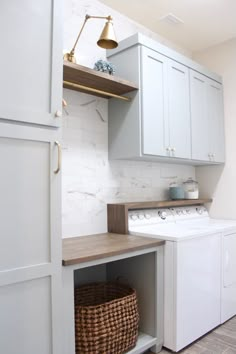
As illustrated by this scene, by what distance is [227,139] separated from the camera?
3.38m

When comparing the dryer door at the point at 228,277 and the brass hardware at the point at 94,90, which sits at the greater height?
the brass hardware at the point at 94,90

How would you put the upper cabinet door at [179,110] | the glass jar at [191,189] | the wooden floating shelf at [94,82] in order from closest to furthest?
the wooden floating shelf at [94,82] → the upper cabinet door at [179,110] → the glass jar at [191,189]

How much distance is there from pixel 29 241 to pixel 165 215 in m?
1.70

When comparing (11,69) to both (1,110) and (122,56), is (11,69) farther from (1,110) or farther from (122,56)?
(122,56)

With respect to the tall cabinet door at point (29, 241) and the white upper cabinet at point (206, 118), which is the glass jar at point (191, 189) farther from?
the tall cabinet door at point (29, 241)

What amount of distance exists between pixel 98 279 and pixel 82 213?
23.0 inches

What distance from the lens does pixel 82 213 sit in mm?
2443

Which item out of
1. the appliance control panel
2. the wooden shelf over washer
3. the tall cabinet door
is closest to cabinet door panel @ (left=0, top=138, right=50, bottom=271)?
the tall cabinet door

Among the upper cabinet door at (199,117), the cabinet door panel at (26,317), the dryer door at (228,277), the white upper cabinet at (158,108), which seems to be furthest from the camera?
the upper cabinet door at (199,117)

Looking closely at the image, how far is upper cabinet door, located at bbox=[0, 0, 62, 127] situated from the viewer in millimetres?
1374

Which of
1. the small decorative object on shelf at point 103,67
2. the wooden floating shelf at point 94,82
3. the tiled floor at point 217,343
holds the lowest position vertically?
the tiled floor at point 217,343

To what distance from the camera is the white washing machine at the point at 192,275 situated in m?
2.12

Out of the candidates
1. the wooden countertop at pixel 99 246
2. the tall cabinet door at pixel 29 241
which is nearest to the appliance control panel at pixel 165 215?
the wooden countertop at pixel 99 246

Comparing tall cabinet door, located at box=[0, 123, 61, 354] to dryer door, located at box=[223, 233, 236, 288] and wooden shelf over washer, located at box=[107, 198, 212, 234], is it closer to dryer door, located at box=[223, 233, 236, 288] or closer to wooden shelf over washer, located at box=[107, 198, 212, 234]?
wooden shelf over washer, located at box=[107, 198, 212, 234]
